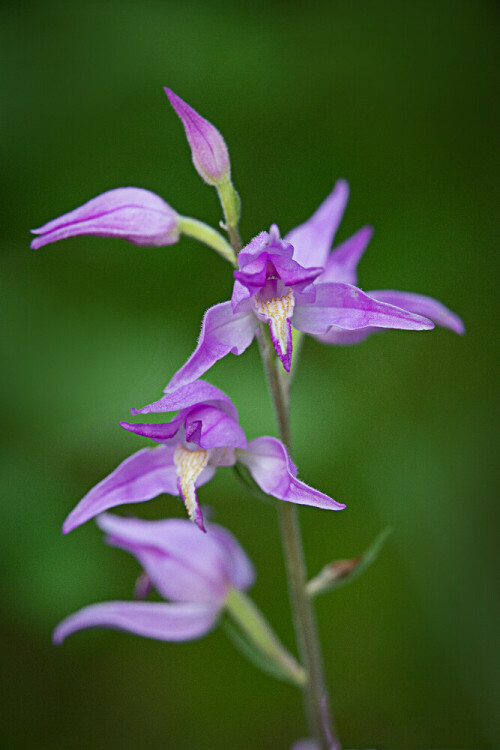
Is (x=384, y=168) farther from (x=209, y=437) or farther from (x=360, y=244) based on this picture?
(x=209, y=437)

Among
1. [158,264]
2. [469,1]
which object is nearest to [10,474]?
[158,264]

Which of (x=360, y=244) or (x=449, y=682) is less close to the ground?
(x=360, y=244)

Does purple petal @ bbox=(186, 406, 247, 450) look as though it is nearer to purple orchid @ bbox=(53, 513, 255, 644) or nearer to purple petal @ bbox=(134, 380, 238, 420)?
purple petal @ bbox=(134, 380, 238, 420)

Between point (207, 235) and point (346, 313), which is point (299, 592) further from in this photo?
point (207, 235)

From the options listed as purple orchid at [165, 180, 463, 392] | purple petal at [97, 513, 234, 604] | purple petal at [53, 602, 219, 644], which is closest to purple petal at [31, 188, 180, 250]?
purple orchid at [165, 180, 463, 392]

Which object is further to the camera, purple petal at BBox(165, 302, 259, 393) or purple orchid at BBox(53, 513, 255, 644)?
purple orchid at BBox(53, 513, 255, 644)

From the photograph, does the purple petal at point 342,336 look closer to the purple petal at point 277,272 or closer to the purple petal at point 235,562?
the purple petal at point 277,272

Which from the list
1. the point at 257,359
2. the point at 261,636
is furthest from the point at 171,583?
the point at 257,359
